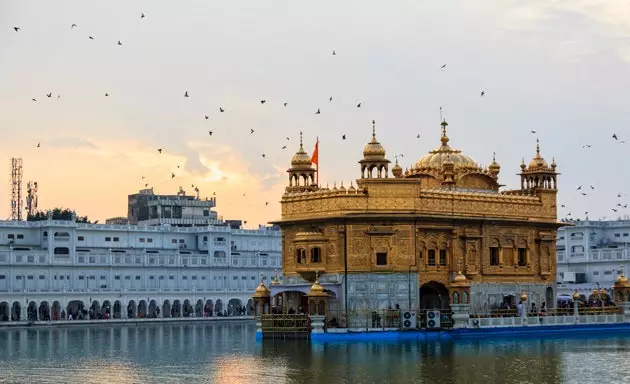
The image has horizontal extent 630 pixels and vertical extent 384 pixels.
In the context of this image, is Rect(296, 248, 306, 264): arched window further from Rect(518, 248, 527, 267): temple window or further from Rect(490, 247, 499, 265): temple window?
Rect(518, 248, 527, 267): temple window

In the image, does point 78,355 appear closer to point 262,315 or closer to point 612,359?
point 262,315

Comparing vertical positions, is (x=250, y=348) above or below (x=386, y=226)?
below

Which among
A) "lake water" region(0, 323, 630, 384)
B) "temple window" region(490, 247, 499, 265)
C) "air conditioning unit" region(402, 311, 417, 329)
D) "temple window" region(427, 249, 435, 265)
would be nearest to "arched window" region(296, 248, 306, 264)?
"lake water" region(0, 323, 630, 384)

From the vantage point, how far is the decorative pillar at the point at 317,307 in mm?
56875

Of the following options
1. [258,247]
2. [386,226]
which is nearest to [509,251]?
[386,226]

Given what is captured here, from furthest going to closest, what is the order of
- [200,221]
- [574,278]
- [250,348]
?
[200,221]
[574,278]
[250,348]

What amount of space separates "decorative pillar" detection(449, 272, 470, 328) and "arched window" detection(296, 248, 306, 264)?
664cm

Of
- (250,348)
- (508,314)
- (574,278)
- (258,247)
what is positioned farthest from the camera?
(258,247)

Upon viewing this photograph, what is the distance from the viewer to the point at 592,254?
400ft

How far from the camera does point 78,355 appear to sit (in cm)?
5566

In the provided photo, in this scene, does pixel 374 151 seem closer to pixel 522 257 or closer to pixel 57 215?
pixel 522 257

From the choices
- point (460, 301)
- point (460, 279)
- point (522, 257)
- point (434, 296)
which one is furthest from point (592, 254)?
point (460, 301)

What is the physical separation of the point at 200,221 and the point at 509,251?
82.6 metres

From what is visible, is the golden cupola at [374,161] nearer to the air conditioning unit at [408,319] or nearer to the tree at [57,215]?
the air conditioning unit at [408,319]
